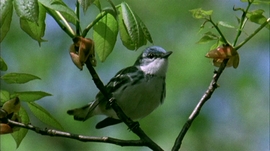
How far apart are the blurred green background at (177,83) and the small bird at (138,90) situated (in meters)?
1.31

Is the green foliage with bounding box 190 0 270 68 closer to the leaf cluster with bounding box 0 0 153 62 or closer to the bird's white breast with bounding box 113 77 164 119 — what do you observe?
the leaf cluster with bounding box 0 0 153 62

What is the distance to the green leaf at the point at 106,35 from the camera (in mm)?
2203

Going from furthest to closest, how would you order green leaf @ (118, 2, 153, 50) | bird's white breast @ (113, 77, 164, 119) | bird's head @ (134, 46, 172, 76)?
bird's head @ (134, 46, 172, 76) < bird's white breast @ (113, 77, 164, 119) < green leaf @ (118, 2, 153, 50)

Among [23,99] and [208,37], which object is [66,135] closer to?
[23,99]

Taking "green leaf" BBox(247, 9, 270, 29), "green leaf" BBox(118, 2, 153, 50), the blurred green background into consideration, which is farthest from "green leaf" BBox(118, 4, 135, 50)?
the blurred green background

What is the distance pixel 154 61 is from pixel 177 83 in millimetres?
1516

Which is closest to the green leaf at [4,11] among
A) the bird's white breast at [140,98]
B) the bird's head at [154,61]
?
the bird's white breast at [140,98]

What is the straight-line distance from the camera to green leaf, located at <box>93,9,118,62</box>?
220 cm

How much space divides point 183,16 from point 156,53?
1900 millimetres

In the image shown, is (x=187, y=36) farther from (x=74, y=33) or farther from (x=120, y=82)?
(x=74, y=33)

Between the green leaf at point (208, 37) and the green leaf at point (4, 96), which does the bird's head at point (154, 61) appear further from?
the green leaf at point (4, 96)

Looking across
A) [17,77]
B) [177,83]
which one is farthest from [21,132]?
[177,83]

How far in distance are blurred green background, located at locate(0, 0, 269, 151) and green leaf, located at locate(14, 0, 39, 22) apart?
11.5ft

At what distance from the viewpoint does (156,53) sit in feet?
13.3
